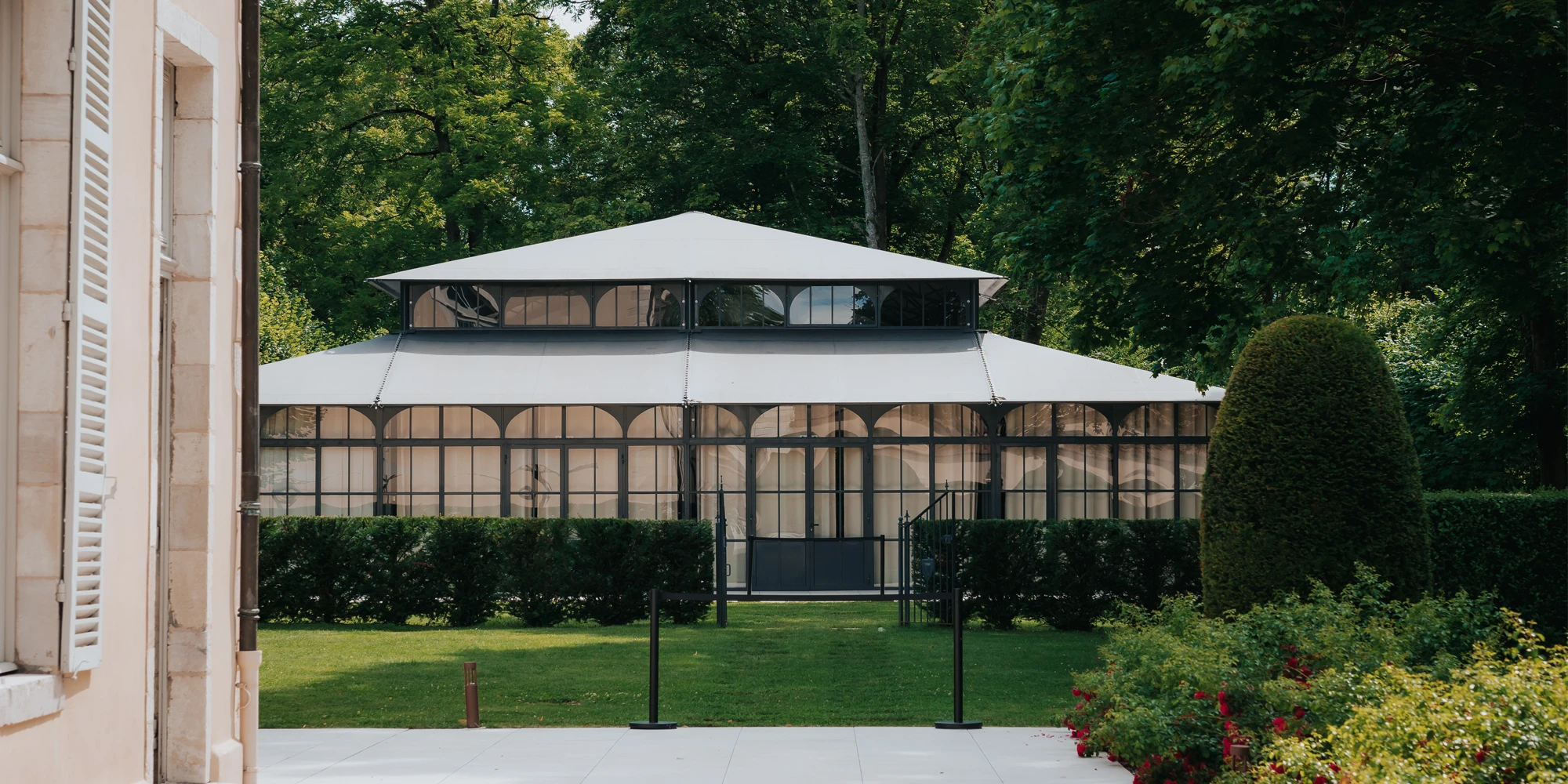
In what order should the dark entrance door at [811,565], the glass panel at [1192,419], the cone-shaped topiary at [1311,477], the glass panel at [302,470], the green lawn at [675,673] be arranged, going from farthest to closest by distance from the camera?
the glass panel at [1192,419] < the glass panel at [302,470] < the dark entrance door at [811,565] < the green lawn at [675,673] < the cone-shaped topiary at [1311,477]

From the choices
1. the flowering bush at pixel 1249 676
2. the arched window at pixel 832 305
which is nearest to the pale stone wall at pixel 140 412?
the flowering bush at pixel 1249 676

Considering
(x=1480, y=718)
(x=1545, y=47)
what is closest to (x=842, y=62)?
(x=1545, y=47)

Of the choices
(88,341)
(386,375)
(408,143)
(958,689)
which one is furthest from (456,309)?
(88,341)

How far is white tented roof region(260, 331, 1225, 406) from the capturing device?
2034 cm

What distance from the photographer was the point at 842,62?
104 ft

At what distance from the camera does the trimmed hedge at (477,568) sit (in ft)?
54.3

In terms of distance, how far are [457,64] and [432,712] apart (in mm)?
24348

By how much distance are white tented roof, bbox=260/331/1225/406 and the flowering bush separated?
11311 mm

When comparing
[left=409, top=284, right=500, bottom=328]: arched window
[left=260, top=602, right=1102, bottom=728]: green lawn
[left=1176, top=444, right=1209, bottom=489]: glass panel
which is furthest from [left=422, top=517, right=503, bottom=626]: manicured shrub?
[left=1176, top=444, right=1209, bottom=489]: glass panel

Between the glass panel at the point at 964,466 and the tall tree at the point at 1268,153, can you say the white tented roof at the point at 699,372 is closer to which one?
the glass panel at the point at 964,466

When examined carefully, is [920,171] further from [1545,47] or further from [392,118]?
[1545,47]

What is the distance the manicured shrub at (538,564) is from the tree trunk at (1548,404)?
12.9 meters

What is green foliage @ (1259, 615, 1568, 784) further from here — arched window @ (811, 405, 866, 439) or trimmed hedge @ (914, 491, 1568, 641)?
arched window @ (811, 405, 866, 439)

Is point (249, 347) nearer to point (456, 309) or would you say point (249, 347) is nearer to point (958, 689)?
point (958, 689)
